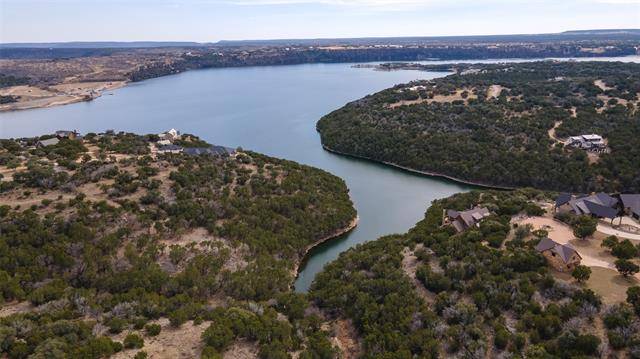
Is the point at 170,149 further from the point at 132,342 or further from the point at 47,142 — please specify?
the point at 132,342

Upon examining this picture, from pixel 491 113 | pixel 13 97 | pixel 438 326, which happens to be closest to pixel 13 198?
pixel 438 326

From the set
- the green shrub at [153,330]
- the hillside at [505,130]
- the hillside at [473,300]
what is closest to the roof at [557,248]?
the hillside at [473,300]

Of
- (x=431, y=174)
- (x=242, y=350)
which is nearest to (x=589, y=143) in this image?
(x=431, y=174)

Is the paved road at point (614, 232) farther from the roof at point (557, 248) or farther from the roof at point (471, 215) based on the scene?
the roof at point (471, 215)

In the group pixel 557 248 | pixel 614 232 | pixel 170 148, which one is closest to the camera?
pixel 557 248

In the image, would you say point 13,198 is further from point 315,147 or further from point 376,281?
point 315,147
